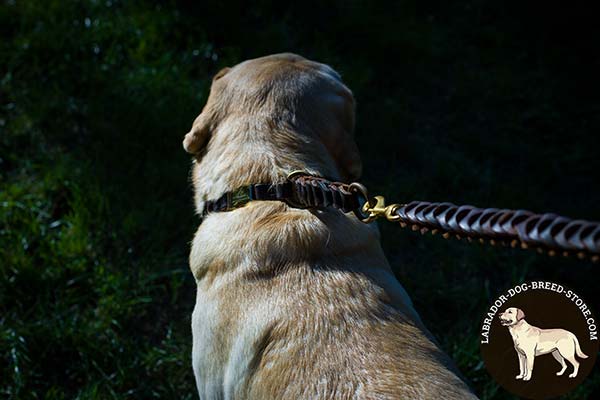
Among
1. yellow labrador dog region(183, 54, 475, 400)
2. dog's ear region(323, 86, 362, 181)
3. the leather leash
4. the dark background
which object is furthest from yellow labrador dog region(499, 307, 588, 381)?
the dark background

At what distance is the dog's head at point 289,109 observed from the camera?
9.01 ft

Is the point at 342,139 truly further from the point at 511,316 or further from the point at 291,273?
the point at 511,316

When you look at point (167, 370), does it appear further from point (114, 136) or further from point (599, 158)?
point (599, 158)

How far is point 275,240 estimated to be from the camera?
238cm

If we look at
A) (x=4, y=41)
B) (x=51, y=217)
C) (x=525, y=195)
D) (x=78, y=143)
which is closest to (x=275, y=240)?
(x=51, y=217)

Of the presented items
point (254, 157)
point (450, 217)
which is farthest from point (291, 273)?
point (450, 217)

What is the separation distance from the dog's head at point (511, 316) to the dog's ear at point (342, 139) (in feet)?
2.96

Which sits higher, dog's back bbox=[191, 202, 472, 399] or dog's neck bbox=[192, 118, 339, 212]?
dog's neck bbox=[192, 118, 339, 212]

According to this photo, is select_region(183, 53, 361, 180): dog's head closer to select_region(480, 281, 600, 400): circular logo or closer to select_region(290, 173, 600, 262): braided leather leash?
select_region(290, 173, 600, 262): braided leather leash

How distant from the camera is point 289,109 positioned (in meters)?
2.76

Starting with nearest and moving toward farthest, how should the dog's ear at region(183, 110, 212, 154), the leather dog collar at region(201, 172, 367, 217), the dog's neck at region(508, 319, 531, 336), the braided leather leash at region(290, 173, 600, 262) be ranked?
the braided leather leash at region(290, 173, 600, 262) < the leather dog collar at region(201, 172, 367, 217) < the dog's neck at region(508, 319, 531, 336) < the dog's ear at region(183, 110, 212, 154)

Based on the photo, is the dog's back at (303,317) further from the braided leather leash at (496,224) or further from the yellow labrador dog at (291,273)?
the braided leather leash at (496,224)

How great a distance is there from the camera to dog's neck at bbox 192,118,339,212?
2596 millimetres

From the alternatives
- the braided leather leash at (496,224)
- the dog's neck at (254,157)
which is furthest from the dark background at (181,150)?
the braided leather leash at (496,224)
